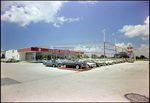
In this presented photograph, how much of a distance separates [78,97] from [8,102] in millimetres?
2964

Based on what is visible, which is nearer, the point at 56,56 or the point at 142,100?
the point at 142,100

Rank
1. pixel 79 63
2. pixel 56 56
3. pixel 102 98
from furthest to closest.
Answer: pixel 56 56
pixel 79 63
pixel 102 98

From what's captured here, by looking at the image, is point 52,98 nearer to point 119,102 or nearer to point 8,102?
point 8,102

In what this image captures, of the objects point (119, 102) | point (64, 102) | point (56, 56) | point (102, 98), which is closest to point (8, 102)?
point (64, 102)

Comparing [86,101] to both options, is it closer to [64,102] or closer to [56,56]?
[64,102]

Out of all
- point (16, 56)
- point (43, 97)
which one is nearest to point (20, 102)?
point (43, 97)

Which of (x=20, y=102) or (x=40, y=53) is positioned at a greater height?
(x=40, y=53)

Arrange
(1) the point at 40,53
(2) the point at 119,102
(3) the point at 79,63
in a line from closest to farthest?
(2) the point at 119,102 → (3) the point at 79,63 → (1) the point at 40,53

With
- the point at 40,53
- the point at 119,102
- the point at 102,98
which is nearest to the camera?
the point at 119,102

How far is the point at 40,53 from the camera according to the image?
121 ft

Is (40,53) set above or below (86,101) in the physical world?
above

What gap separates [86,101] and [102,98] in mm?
790

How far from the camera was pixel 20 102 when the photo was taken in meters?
4.14

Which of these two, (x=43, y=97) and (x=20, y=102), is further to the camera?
(x=43, y=97)
